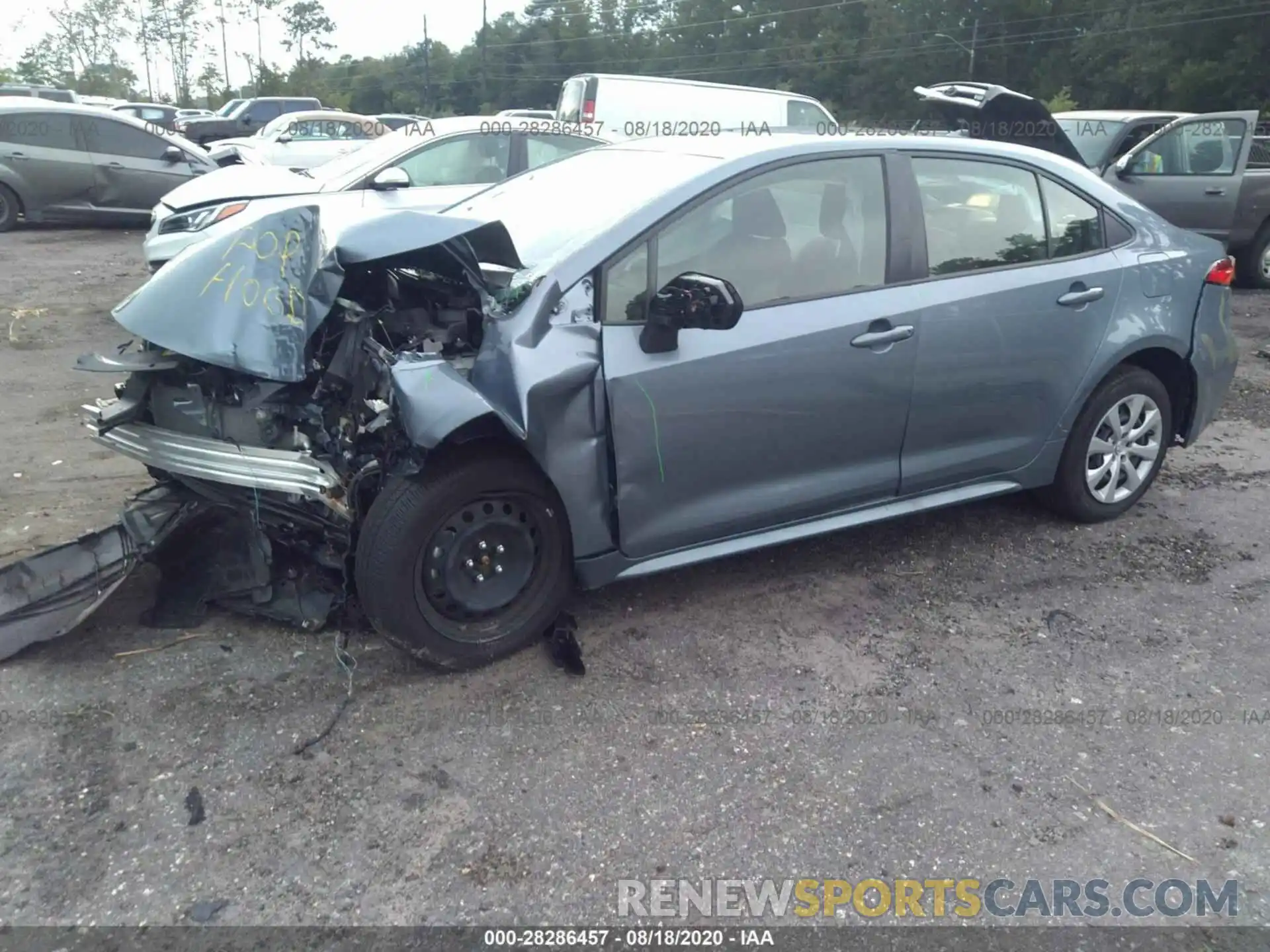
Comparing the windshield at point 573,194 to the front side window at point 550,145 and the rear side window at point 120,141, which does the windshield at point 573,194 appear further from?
the rear side window at point 120,141

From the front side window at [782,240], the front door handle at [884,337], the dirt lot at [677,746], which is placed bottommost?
the dirt lot at [677,746]

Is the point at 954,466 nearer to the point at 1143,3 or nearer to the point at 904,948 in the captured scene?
the point at 904,948

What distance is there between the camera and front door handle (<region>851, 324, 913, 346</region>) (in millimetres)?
3936

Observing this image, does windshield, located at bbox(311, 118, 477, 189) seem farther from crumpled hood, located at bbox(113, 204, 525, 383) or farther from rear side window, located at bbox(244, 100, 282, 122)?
rear side window, located at bbox(244, 100, 282, 122)

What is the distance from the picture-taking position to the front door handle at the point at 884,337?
3.94 meters

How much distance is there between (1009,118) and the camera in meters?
7.14

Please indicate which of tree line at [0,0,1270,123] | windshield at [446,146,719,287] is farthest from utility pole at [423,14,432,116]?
windshield at [446,146,719,287]

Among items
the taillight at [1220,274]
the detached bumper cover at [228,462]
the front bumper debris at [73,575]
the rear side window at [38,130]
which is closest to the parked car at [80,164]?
the rear side window at [38,130]

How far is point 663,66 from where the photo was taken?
216ft

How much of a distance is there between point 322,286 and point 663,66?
66979mm

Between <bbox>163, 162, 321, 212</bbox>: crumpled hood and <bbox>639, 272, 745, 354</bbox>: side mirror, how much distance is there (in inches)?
209

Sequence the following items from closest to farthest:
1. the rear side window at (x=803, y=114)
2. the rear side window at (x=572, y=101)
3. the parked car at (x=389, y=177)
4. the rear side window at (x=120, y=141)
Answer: the parked car at (x=389, y=177) → the rear side window at (x=572, y=101) → the rear side window at (x=120, y=141) → the rear side window at (x=803, y=114)

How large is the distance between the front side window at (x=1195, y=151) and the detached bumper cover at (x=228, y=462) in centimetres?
1027

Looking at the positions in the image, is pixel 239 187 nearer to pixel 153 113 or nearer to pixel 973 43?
pixel 153 113
